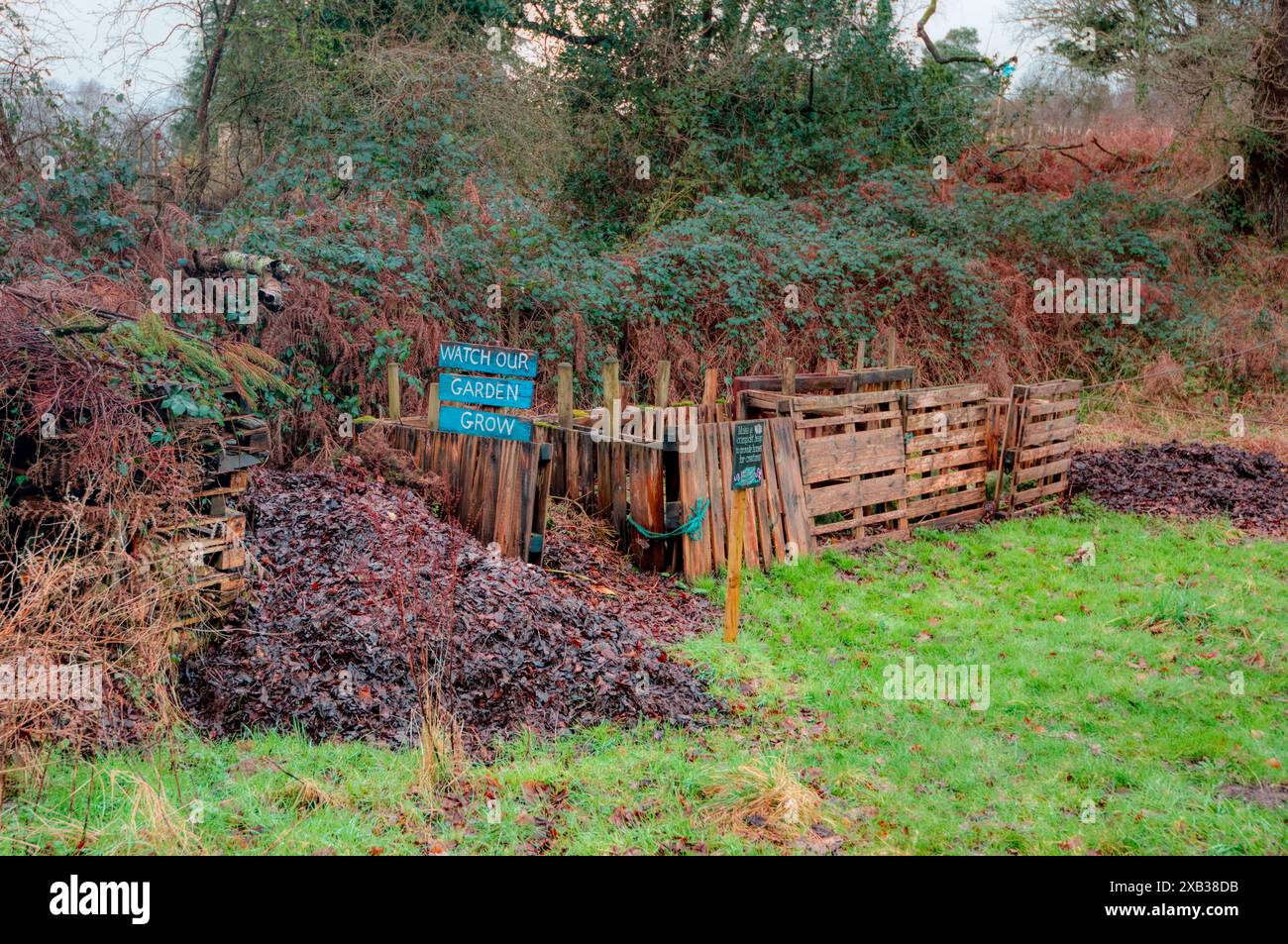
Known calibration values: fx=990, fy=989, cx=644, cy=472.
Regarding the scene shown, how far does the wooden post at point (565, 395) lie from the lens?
9484 millimetres

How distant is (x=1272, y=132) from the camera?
2002 centimetres

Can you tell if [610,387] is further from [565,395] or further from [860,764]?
[860,764]

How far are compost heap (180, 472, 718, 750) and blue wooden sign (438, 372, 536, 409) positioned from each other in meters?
1.56

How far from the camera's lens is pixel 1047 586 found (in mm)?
9391

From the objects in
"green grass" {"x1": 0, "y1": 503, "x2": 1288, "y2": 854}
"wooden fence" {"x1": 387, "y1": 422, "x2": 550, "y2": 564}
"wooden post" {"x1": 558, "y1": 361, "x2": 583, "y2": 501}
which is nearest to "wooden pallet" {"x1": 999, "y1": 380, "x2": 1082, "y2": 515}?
"green grass" {"x1": 0, "y1": 503, "x2": 1288, "y2": 854}

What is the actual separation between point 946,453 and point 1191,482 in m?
3.62

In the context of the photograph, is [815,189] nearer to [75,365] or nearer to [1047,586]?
[1047,586]

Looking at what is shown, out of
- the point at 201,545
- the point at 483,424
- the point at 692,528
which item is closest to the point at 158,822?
the point at 201,545

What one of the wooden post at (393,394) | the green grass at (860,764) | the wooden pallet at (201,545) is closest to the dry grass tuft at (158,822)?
the green grass at (860,764)

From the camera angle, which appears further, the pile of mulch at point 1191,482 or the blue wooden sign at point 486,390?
the pile of mulch at point 1191,482

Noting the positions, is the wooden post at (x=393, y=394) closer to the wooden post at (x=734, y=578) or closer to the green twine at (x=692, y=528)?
the green twine at (x=692, y=528)

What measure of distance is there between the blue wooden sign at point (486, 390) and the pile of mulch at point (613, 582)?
1348mm
